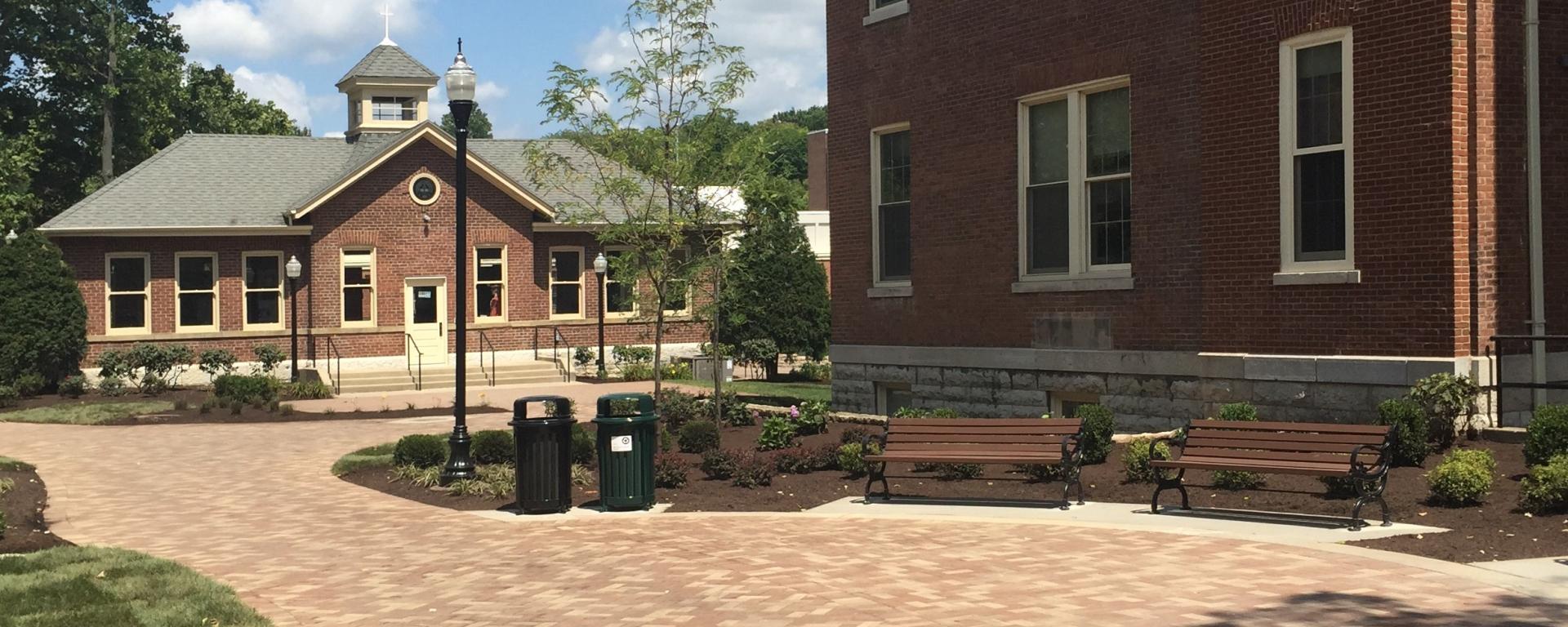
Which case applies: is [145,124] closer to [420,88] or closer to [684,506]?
[420,88]

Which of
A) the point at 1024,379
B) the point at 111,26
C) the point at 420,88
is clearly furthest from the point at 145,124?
the point at 1024,379

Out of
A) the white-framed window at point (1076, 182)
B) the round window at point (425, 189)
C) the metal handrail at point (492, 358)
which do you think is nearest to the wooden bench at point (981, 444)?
the white-framed window at point (1076, 182)

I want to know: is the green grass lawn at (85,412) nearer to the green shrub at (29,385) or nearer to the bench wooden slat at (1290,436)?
the green shrub at (29,385)

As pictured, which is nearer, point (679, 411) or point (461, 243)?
point (461, 243)

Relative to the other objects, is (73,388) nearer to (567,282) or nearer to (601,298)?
(601,298)

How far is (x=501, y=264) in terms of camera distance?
4022cm

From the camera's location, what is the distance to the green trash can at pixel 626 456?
13773mm

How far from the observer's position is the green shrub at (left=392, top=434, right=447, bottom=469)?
17266 mm

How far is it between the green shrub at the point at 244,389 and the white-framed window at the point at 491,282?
9161 mm

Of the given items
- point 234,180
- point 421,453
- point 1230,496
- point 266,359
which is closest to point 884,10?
point 421,453

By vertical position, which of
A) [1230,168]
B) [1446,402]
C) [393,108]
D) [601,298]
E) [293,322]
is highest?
[393,108]

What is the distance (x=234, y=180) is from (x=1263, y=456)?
33.8m

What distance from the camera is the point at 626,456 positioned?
13797mm

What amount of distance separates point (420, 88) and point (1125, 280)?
3145cm
